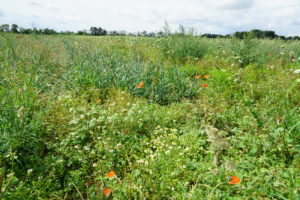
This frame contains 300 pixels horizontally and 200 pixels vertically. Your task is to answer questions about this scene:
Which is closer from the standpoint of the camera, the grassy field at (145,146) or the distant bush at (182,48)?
the grassy field at (145,146)

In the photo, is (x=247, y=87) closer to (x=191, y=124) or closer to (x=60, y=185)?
(x=191, y=124)

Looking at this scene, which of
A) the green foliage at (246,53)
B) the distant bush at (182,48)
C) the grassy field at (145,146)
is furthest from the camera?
the distant bush at (182,48)

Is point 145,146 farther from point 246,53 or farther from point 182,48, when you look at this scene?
point 246,53

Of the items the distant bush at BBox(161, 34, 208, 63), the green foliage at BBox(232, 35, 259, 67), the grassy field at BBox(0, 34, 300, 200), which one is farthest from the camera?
the distant bush at BBox(161, 34, 208, 63)

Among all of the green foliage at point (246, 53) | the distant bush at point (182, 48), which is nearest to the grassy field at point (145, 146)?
the green foliage at point (246, 53)

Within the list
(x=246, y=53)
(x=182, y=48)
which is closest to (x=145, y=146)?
(x=182, y=48)

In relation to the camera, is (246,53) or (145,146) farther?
(246,53)

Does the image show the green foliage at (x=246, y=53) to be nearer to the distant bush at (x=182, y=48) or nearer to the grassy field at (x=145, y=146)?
the distant bush at (x=182, y=48)

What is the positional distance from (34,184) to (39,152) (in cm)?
50

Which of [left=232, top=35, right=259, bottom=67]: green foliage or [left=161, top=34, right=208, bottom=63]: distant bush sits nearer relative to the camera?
[left=232, top=35, right=259, bottom=67]: green foliage

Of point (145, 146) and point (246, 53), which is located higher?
point (246, 53)

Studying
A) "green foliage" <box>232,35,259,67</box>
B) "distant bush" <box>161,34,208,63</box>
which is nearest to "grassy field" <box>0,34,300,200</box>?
"green foliage" <box>232,35,259,67</box>

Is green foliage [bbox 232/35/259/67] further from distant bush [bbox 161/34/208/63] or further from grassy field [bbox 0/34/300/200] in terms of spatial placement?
grassy field [bbox 0/34/300/200]

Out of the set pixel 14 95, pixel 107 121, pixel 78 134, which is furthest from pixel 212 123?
pixel 14 95
